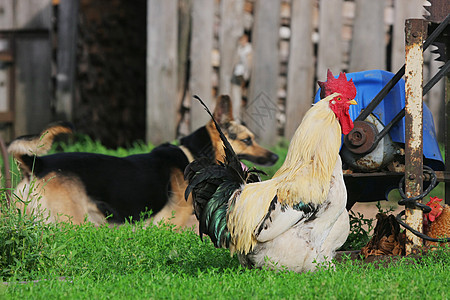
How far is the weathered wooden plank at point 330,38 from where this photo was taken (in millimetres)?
9102

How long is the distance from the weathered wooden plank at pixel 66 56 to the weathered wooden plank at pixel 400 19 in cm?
509

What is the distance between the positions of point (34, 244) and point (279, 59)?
18.9 feet

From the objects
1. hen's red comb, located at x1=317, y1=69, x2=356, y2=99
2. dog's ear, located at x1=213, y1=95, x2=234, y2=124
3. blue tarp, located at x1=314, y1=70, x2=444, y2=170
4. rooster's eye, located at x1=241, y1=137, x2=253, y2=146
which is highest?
hen's red comb, located at x1=317, y1=69, x2=356, y2=99

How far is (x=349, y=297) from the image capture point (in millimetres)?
3342

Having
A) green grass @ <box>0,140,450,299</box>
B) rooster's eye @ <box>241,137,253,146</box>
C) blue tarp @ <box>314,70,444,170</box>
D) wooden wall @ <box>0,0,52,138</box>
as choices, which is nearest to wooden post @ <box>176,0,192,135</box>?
wooden wall @ <box>0,0,52,138</box>

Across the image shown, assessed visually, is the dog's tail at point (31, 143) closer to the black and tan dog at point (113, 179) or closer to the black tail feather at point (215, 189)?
the black and tan dog at point (113, 179)

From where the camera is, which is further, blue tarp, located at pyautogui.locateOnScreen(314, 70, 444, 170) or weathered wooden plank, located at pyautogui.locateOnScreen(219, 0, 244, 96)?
A: weathered wooden plank, located at pyautogui.locateOnScreen(219, 0, 244, 96)

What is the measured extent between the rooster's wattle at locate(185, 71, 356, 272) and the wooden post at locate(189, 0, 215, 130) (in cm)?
485

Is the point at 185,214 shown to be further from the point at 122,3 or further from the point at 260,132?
the point at 122,3

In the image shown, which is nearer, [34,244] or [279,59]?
[34,244]

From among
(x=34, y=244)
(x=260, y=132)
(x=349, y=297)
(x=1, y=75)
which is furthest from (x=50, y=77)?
(x=349, y=297)

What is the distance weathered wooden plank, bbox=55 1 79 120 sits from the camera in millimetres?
10188

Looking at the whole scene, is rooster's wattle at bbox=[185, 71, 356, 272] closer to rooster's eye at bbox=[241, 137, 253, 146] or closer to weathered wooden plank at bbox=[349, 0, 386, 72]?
rooster's eye at bbox=[241, 137, 253, 146]

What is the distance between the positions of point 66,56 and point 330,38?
14.1 feet
